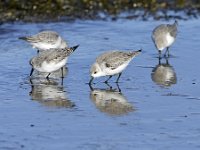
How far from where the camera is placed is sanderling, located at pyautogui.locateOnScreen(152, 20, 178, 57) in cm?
1578

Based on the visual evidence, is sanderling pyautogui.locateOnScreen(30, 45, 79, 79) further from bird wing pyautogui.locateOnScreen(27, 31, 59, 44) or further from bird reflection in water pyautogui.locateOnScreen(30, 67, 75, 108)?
bird wing pyautogui.locateOnScreen(27, 31, 59, 44)

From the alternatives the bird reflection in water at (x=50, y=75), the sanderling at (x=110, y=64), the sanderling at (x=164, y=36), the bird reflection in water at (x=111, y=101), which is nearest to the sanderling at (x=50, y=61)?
the bird reflection in water at (x=50, y=75)

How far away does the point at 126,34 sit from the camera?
17.9m

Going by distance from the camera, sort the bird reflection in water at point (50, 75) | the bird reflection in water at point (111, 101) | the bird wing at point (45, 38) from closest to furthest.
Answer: the bird reflection in water at point (111, 101) < the bird reflection in water at point (50, 75) < the bird wing at point (45, 38)

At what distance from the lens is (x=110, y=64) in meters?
13.2

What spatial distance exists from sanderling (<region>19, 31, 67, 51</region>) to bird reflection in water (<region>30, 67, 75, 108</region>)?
206cm

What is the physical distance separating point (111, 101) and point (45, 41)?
4191mm

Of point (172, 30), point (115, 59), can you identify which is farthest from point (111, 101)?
point (172, 30)

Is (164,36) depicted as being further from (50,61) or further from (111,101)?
(111,101)

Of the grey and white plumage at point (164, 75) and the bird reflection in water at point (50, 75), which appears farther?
the bird reflection in water at point (50, 75)

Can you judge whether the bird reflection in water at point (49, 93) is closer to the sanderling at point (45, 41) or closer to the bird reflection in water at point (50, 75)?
the bird reflection in water at point (50, 75)

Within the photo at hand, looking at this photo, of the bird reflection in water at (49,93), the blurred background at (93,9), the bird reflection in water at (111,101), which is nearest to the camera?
the bird reflection in water at (111,101)

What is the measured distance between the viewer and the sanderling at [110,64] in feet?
42.9

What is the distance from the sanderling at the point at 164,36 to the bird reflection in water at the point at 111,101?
10.5ft
